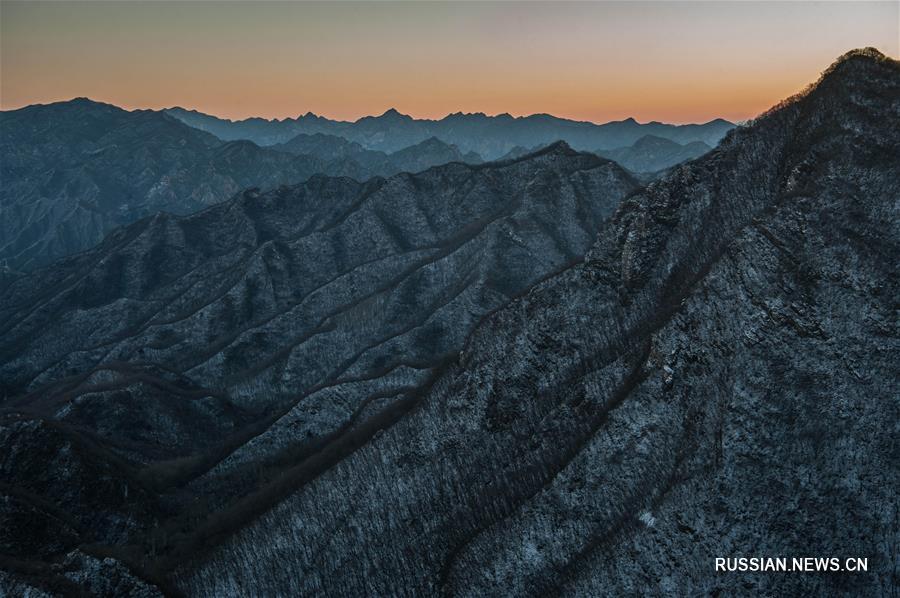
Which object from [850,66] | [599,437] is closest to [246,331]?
[599,437]

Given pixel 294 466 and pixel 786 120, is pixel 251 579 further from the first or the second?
pixel 786 120

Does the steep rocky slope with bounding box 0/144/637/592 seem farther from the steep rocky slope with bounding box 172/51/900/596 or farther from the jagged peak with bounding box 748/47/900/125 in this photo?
the jagged peak with bounding box 748/47/900/125

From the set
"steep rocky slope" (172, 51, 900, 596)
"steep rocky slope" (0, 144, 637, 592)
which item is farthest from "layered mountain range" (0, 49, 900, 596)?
"steep rocky slope" (0, 144, 637, 592)

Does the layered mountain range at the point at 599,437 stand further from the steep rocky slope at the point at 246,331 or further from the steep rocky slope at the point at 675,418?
the steep rocky slope at the point at 246,331

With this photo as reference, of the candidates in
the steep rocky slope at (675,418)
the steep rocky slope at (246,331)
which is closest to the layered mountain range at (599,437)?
the steep rocky slope at (675,418)

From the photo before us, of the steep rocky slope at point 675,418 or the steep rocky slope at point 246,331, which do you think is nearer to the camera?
the steep rocky slope at point 675,418

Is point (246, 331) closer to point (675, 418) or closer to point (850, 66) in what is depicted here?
point (675, 418)

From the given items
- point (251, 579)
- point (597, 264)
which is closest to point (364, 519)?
point (251, 579)
